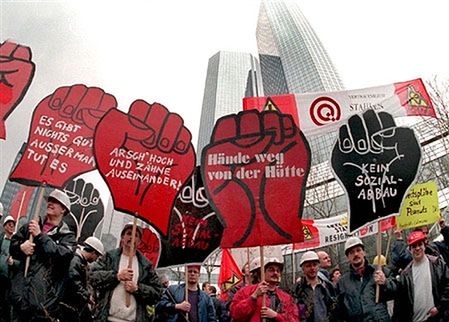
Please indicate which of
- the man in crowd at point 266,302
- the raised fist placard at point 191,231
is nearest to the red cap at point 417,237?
the man in crowd at point 266,302

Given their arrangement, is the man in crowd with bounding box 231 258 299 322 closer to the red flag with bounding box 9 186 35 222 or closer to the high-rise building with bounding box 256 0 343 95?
the red flag with bounding box 9 186 35 222

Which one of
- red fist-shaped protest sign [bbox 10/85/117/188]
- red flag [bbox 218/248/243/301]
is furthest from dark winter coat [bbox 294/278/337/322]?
red flag [bbox 218/248/243/301]

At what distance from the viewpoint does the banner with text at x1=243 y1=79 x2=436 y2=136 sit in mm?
9250

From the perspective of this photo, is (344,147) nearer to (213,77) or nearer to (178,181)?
(178,181)

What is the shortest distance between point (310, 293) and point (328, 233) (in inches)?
179

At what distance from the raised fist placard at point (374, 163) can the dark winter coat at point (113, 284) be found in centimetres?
205

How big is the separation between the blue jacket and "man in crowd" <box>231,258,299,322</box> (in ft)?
3.26

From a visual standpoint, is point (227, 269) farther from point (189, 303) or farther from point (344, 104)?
point (344, 104)

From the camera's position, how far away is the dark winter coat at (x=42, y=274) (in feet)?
13.8

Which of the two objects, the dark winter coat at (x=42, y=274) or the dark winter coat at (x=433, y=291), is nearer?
the dark winter coat at (x=42, y=274)

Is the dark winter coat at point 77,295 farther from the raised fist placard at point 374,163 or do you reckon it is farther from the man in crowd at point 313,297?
the raised fist placard at point 374,163

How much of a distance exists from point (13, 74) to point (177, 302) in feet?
10.2

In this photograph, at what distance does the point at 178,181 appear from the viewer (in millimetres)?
4969

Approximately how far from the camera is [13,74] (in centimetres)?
546
